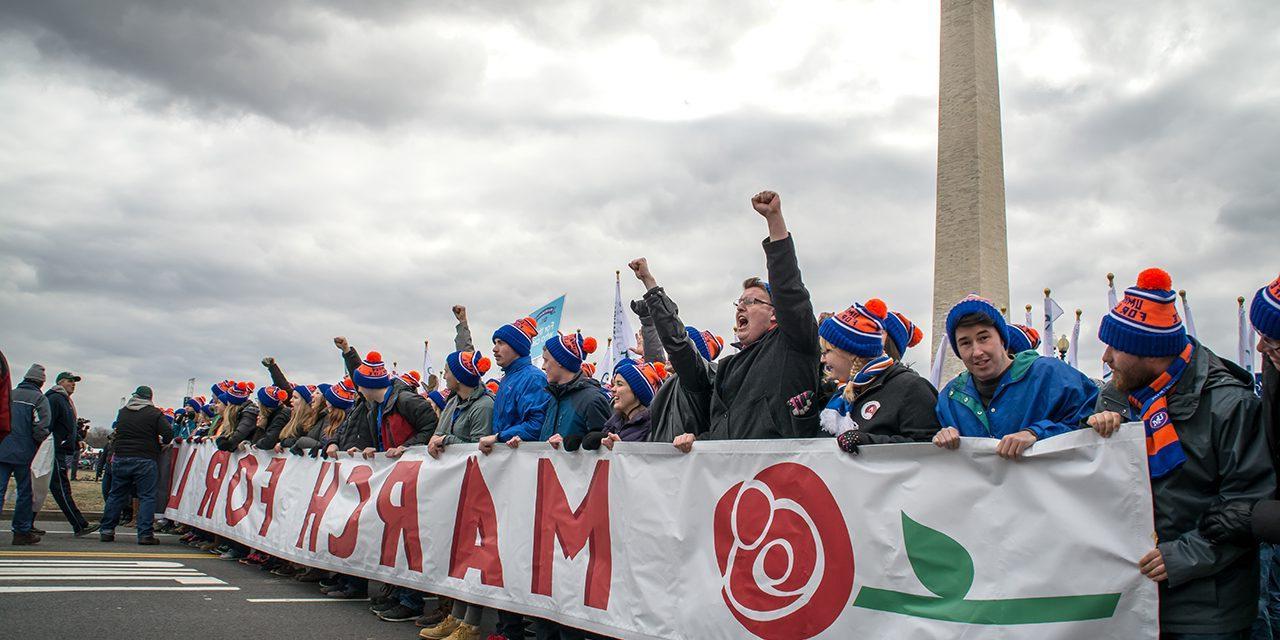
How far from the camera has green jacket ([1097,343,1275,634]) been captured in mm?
2801

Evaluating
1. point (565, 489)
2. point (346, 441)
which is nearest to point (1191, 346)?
point (565, 489)

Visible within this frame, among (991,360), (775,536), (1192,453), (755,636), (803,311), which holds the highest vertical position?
(803,311)

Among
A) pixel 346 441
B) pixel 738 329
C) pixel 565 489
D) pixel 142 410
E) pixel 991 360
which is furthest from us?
pixel 142 410

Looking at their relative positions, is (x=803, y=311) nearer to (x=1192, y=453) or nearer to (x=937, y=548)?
(x=937, y=548)

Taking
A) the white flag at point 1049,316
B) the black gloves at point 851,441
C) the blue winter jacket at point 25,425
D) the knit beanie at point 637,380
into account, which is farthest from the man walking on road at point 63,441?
the white flag at point 1049,316

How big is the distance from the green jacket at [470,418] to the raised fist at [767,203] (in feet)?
10.8

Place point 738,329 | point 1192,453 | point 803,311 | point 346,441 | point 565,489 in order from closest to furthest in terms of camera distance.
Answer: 1. point 1192,453
2. point 803,311
3. point 738,329
4. point 565,489
5. point 346,441

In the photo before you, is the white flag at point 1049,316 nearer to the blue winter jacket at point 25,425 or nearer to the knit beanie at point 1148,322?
the knit beanie at point 1148,322

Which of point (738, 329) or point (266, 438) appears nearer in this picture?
point (738, 329)

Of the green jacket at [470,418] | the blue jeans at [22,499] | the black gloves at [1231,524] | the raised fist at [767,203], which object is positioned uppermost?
the raised fist at [767,203]

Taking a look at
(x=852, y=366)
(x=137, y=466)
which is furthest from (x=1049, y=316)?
(x=137, y=466)

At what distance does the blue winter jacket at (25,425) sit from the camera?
969cm

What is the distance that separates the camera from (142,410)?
36.0ft

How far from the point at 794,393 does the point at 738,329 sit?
49cm
